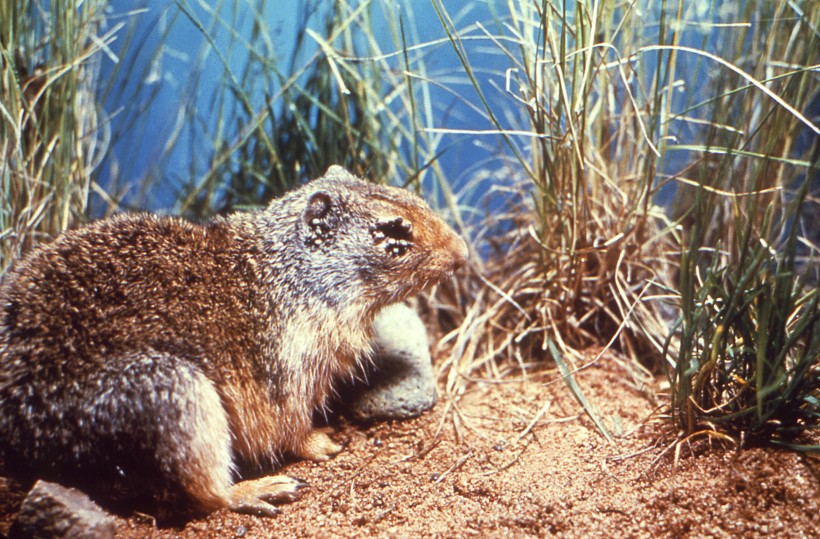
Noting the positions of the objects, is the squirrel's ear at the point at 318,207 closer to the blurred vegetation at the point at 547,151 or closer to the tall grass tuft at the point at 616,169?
the blurred vegetation at the point at 547,151

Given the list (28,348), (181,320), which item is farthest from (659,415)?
(28,348)

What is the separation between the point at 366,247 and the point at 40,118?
2129 millimetres

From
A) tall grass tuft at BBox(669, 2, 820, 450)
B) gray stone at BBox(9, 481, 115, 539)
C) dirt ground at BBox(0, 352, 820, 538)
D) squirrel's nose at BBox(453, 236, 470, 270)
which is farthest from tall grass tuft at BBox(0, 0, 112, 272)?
tall grass tuft at BBox(669, 2, 820, 450)

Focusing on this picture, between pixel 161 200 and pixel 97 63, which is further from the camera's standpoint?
pixel 161 200

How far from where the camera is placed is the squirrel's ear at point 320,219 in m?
3.00

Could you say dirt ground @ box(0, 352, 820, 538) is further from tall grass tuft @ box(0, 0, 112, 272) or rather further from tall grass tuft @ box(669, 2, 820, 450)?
tall grass tuft @ box(0, 0, 112, 272)

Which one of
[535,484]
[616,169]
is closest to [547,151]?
[616,169]

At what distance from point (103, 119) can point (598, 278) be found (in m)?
3.40

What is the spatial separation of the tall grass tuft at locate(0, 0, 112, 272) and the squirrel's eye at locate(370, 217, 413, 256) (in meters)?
1.92

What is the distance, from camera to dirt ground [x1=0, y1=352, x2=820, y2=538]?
219 centimetres

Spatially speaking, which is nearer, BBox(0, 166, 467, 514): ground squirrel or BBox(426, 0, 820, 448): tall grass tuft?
BBox(0, 166, 467, 514): ground squirrel

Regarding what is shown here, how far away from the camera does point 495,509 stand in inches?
96.2

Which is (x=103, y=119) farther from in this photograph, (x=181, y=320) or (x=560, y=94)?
(x=560, y=94)

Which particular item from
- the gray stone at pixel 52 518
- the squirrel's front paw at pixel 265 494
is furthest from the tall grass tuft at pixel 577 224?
the gray stone at pixel 52 518
